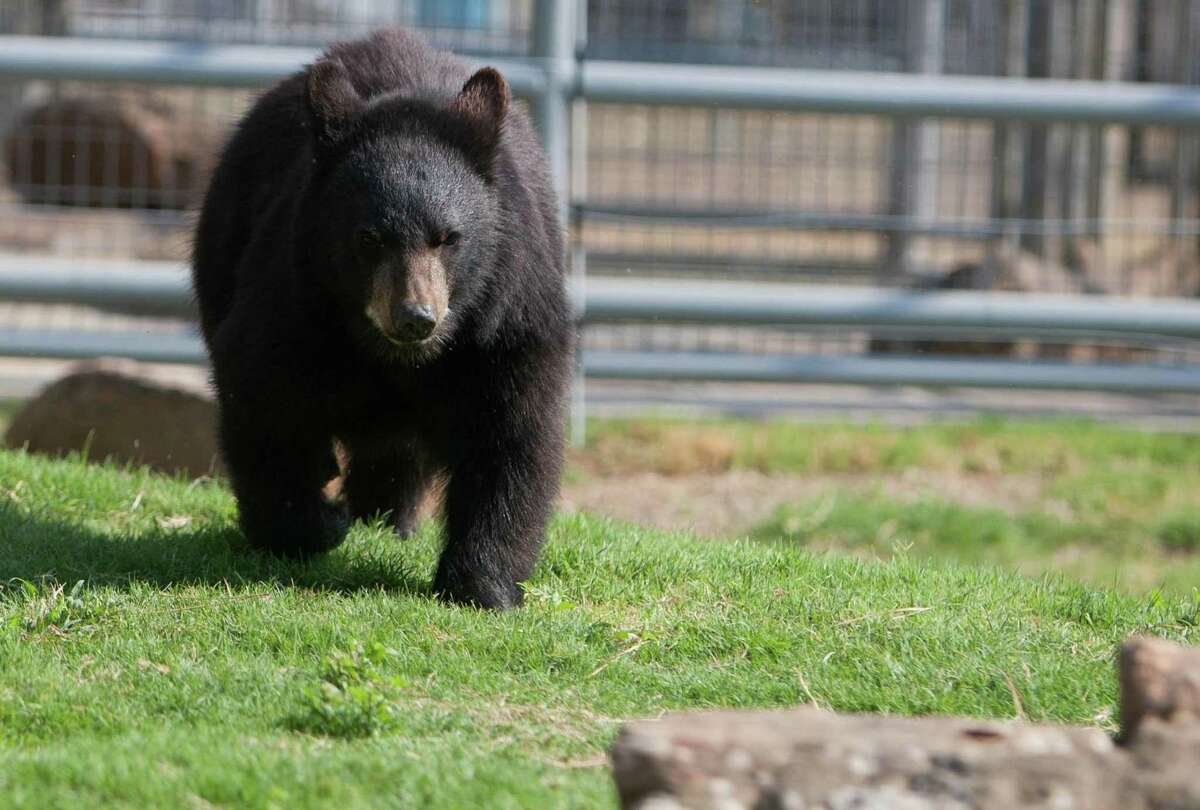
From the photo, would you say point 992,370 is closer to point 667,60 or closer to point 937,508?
point 937,508

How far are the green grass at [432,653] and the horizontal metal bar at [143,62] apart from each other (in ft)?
9.20

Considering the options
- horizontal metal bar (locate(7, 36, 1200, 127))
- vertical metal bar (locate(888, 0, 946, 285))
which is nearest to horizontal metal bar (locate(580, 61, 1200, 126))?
horizontal metal bar (locate(7, 36, 1200, 127))

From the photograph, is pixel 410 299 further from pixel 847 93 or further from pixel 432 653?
pixel 847 93

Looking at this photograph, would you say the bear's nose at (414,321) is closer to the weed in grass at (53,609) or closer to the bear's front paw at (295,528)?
the bear's front paw at (295,528)

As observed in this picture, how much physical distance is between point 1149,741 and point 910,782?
0.43 m

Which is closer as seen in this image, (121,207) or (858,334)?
(858,334)

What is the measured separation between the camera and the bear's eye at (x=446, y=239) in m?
4.55

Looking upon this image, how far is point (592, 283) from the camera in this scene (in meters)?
8.42

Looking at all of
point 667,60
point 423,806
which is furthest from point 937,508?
point 423,806

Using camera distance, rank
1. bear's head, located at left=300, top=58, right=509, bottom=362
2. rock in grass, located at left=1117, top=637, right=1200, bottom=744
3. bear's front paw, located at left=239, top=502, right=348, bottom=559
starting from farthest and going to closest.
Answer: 1. bear's front paw, located at left=239, top=502, right=348, bottom=559
2. bear's head, located at left=300, top=58, right=509, bottom=362
3. rock in grass, located at left=1117, top=637, right=1200, bottom=744

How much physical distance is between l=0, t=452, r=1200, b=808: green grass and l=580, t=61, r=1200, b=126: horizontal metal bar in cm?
307

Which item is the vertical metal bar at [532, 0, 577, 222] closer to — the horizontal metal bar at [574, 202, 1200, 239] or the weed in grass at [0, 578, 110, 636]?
the horizontal metal bar at [574, 202, 1200, 239]

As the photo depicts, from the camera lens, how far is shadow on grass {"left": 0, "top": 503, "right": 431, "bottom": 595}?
478 cm

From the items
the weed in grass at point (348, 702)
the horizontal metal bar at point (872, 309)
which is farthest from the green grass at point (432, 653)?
the horizontal metal bar at point (872, 309)
